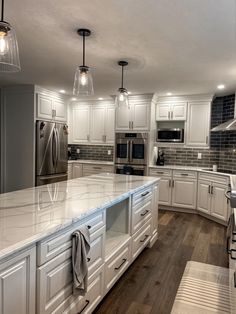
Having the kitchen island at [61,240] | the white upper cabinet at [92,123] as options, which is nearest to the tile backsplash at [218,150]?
the white upper cabinet at [92,123]

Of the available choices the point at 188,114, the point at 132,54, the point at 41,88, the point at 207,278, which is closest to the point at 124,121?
the point at 188,114

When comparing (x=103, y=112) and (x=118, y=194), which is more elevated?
(x=103, y=112)

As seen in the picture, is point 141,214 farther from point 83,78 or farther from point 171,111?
point 171,111

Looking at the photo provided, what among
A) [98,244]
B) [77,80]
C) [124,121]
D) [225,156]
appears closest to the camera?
[98,244]

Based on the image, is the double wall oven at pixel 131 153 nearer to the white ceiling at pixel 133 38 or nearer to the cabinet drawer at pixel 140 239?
the white ceiling at pixel 133 38

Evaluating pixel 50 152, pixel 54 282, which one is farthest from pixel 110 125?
pixel 54 282

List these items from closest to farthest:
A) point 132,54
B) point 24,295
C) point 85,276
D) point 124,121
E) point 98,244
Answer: point 24,295
point 85,276
point 98,244
point 132,54
point 124,121

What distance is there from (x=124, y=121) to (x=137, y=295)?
3.82 m

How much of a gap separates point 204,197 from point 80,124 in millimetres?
3414

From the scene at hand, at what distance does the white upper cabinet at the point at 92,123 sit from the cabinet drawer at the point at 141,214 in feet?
9.64

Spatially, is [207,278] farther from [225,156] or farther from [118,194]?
[225,156]

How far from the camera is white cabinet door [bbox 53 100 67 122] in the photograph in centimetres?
520

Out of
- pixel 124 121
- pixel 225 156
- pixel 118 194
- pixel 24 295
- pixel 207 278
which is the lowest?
pixel 207 278

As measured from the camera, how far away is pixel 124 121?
5.50 metres
